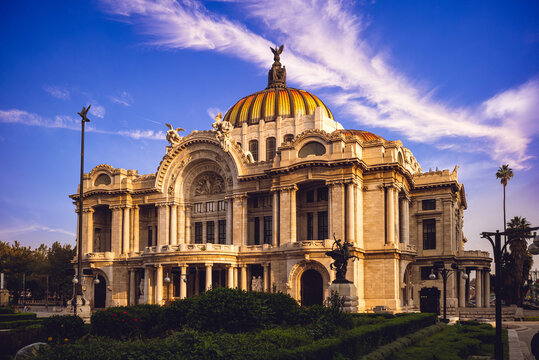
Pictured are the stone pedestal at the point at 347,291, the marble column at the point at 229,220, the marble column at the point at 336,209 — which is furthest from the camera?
the marble column at the point at 229,220

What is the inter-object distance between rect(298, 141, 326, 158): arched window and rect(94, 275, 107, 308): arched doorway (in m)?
30.4

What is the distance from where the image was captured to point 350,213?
5259 cm

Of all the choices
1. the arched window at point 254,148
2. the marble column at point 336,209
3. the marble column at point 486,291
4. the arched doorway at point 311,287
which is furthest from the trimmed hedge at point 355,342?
the arched window at point 254,148

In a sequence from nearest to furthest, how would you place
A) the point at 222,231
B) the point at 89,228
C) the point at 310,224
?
the point at 310,224 → the point at 222,231 → the point at 89,228

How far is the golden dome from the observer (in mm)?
69750

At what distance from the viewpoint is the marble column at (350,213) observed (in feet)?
171

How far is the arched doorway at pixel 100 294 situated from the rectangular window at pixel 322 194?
1147 inches

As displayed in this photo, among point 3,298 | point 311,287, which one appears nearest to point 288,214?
point 311,287

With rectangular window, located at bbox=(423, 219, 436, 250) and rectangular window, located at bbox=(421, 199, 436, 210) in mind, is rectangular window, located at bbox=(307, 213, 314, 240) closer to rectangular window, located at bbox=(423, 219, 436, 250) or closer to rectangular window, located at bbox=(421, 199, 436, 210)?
rectangular window, located at bbox=(423, 219, 436, 250)

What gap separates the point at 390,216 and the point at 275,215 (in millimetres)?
11330

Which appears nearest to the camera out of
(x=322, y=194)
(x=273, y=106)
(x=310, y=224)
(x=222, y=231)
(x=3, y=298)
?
(x=322, y=194)

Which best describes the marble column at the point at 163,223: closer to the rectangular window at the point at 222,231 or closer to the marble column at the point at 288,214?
the rectangular window at the point at 222,231

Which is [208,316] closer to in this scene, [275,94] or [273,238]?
[273,238]

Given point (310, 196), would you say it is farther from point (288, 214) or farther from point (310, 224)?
point (288, 214)
